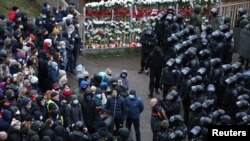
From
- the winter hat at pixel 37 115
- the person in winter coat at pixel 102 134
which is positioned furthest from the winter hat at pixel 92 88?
the winter hat at pixel 37 115

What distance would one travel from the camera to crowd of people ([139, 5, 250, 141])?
45.7 ft

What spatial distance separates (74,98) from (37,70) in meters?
2.95

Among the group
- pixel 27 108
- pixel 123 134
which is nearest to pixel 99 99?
pixel 27 108

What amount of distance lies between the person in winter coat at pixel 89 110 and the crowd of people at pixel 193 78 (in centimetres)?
141

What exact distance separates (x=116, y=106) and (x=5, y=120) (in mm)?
2909

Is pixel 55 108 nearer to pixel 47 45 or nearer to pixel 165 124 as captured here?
pixel 165 124

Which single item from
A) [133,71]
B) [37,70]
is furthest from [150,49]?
[37,70]

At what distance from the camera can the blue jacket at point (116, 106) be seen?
15.0 metres

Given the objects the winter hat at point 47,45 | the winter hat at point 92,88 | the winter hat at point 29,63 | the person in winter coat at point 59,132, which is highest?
the winter hat at point 47,45

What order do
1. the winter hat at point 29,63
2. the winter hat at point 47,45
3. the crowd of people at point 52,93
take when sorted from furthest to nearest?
the winter hat at point 47,45, the winter hat at point 29,63, the crowd of people at point 52,93

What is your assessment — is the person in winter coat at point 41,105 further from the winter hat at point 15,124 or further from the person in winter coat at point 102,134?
the person in winter coat at point 102,134

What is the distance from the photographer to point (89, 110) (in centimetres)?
1475

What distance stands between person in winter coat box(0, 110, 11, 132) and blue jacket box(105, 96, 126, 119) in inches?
107

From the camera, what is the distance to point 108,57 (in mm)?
22219
